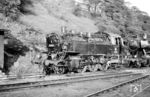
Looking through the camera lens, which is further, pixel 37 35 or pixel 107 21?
pixel 107 21

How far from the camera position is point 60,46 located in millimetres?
14391

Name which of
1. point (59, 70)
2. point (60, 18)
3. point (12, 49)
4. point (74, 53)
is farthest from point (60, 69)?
point (60, 18)

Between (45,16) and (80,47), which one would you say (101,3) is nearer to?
(45,16)

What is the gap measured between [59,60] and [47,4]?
1644cm

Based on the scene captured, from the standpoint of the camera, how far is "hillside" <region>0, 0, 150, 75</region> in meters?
17.8

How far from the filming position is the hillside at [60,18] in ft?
58.2

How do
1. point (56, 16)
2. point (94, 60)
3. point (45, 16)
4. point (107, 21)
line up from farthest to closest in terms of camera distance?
1. point (107, 21)
2. point (56, 16)
3. point (45, 16)
4. point (94, 60)

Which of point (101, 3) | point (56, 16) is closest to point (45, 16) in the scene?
point (56, 16)

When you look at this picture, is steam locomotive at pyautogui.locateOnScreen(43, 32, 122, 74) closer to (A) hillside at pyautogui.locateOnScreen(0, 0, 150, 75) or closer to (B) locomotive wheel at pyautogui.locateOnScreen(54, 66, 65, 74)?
(B) locomotive wheel at pyautogui.locateOnScreen(54, 66, 65, 74)

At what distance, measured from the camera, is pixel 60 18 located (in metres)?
28.4

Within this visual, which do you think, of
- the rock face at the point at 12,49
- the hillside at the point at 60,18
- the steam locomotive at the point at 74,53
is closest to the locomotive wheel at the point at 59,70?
the steam locomotive at the point at 74,53

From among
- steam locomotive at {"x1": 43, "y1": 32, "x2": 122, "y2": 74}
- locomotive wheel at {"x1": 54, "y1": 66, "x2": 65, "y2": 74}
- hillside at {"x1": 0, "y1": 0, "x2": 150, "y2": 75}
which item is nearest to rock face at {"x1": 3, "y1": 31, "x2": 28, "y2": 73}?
hillside at {"x1": 0, "y1": 0, "x2": 150, "y2": 75}

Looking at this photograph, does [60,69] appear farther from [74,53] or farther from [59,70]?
[74,53]

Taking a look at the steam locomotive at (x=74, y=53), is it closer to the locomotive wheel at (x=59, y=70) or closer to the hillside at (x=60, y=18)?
the locomotive wheel at (x=59, y=70)
